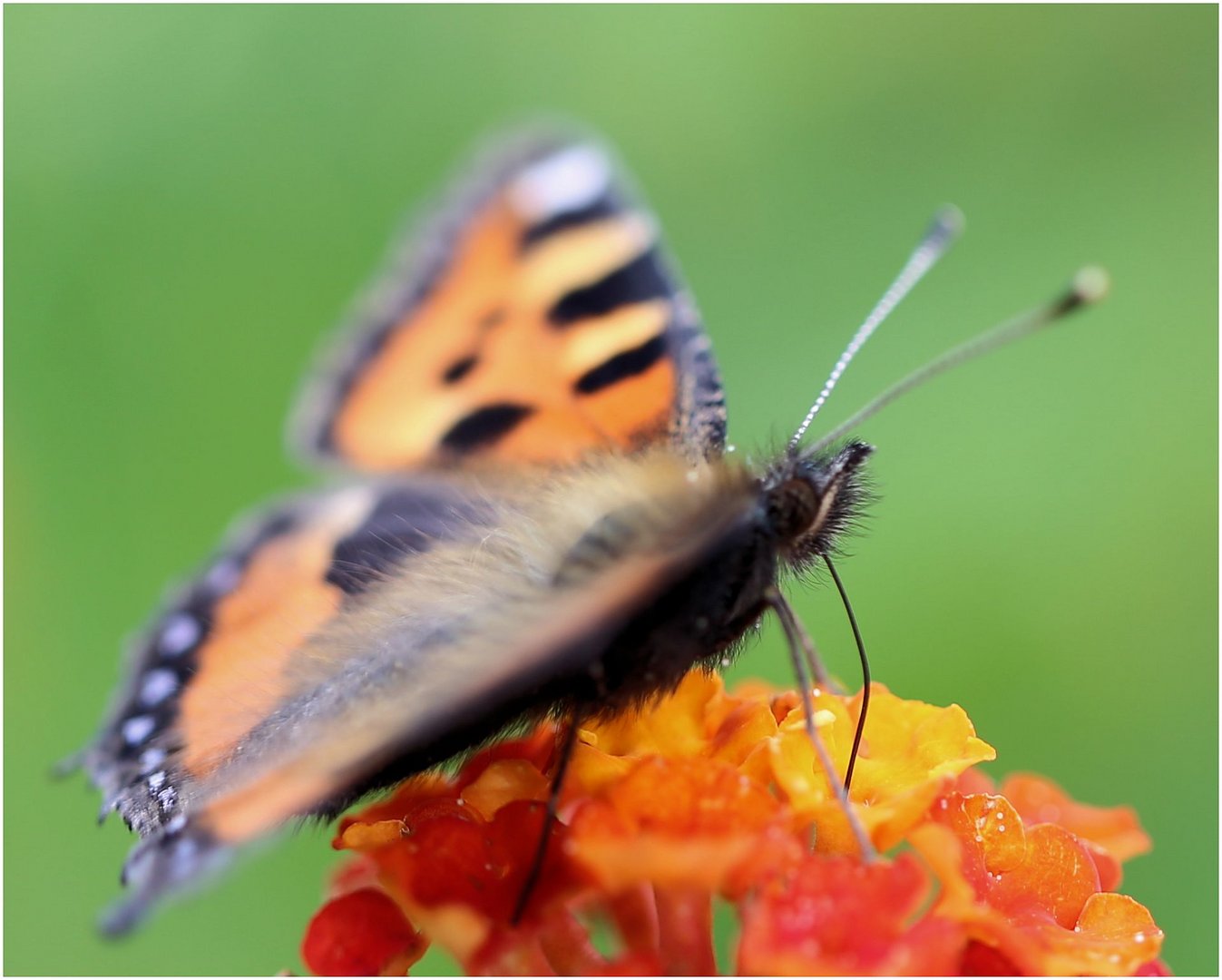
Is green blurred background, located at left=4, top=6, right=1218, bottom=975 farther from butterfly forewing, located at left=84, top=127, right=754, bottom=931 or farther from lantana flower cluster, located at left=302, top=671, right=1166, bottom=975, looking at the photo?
lantana flower cluster, located at left=302, top=671, right=1166, bottom=975

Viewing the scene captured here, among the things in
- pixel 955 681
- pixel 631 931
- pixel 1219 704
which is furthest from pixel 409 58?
pixel 631 931

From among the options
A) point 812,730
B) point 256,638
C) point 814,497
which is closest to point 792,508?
point 814,497

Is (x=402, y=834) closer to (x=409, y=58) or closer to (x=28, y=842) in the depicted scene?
(x=28, y=842)

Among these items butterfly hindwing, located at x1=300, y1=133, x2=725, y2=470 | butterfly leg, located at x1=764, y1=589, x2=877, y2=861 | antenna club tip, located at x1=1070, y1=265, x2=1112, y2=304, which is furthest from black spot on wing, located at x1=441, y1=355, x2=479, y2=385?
antenna club tip, located at x1=1070, y1=265, x2=1112, y2=304

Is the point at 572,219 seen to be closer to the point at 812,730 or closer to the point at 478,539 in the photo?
the point at 478,539

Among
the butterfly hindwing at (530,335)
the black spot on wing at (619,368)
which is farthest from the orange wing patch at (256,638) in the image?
the black spot on wing at (619,368)

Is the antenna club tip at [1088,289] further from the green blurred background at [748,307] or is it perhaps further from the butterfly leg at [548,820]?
the green blurred background at [748,307]
